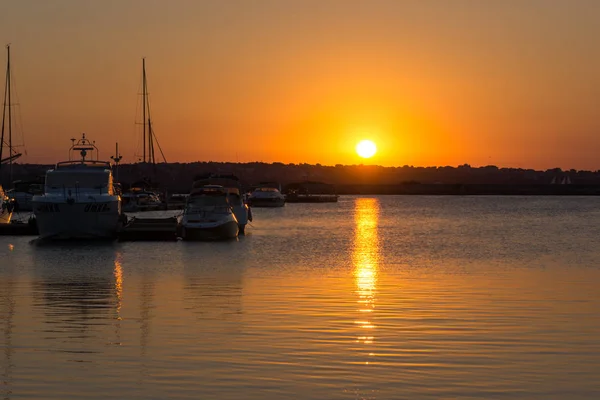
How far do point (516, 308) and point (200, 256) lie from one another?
809 inches

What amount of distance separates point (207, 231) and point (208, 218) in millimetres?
1121

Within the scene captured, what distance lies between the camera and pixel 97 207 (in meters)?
48.2

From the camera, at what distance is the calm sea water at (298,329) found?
13.3m

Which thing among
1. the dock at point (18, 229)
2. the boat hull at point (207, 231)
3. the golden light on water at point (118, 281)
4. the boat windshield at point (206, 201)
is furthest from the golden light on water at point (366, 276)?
the dock at point (18, 229)

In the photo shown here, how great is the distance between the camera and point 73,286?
27.5m

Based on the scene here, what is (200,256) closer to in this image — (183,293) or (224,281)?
(224,281)

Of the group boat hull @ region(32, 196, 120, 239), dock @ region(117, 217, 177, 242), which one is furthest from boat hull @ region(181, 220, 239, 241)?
boat hull @ region(32, 196, 120, 239)

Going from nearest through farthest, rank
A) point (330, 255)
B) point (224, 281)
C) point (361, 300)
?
1. point (361, 300)
2. point (224, 281)
3. point (330, 255)

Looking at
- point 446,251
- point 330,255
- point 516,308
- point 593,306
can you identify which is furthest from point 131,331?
point 446,251

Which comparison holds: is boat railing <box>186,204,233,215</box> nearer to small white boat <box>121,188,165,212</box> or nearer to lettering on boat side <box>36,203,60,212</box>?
Answer: lettering on boat side <box>36,203,60,212</box>

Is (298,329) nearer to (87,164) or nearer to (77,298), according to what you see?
(77,298)

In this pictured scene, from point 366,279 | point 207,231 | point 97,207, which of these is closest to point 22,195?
point 97,207

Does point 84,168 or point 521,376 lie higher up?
point 84,168

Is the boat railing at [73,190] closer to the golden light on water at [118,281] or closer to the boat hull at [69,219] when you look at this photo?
the boat hull at [69,219]
